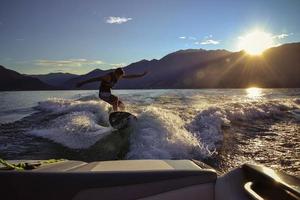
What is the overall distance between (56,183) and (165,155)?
20.9 ft

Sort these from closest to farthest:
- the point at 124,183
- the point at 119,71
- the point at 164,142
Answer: the point at 124,183, the point at 164,142, the point at 119,71

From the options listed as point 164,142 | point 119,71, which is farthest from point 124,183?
point 119,71

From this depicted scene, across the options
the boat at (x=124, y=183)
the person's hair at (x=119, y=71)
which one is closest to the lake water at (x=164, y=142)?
the person's hair at (x=119, y=71)

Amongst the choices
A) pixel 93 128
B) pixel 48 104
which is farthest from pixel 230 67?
pixel 93 128

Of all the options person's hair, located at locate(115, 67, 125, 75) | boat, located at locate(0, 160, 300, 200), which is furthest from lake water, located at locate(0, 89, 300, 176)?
boat, located at locate(0, 160, 300, 200)

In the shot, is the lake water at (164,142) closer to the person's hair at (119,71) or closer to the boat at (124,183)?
the person's hair at (119,71)

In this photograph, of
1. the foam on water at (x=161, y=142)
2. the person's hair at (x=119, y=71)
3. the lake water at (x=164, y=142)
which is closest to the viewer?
the lake water at (x=164, y=142)

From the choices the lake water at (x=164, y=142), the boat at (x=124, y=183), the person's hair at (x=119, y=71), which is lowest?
the lake water at (x=164, y=142)

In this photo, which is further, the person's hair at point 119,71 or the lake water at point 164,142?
the person's hair at point 119,71

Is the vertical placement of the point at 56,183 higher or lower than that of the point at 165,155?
higher

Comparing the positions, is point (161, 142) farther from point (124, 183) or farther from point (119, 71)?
point (124, 183)

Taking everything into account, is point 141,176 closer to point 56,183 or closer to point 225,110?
point 56,183

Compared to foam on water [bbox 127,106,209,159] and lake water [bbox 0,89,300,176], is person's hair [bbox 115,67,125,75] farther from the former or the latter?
foam on water [bbox 127,106,209,159]

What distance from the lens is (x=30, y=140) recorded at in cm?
1173
